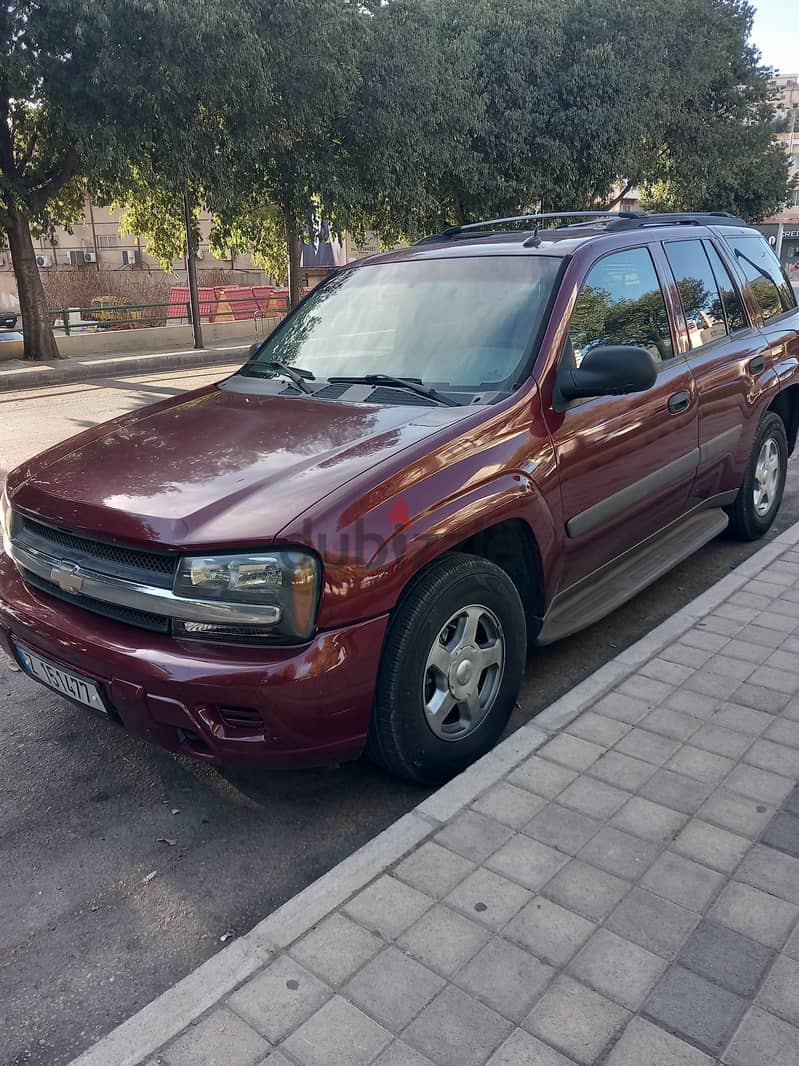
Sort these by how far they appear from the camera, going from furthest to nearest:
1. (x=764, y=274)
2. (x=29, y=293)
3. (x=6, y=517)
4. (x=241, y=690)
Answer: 1. (x=29, y=293)
2. (x=764, y=274)
3. (x=6, y=517)
4. (x=241, y=690)

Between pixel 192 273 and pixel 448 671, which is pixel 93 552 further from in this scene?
pixel 192 273

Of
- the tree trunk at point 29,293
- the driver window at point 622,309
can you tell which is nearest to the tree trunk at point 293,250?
the tree trunk at point 29,293

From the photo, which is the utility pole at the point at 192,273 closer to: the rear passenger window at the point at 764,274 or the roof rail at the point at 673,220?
the rear passenger window at the point at 764,274

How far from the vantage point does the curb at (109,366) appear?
1549 cm

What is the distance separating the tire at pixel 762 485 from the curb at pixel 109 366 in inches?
517

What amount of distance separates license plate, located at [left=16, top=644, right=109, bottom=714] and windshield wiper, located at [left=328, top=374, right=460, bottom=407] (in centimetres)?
156

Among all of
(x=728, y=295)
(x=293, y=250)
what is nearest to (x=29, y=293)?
(x=293, y=250)

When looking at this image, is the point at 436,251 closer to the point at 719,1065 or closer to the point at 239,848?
the point at 239,848

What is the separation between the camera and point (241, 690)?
252cm

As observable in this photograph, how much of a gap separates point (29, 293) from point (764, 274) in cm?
1605

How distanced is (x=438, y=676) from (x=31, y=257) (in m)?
17.8

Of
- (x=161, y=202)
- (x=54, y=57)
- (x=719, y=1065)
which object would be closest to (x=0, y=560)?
(x=719, y=1065)

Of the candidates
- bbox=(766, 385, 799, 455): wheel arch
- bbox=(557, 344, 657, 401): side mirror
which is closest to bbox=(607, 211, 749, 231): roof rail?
bbox=(766, 385, 799, 455): wheel arch

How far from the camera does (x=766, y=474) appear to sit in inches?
215
